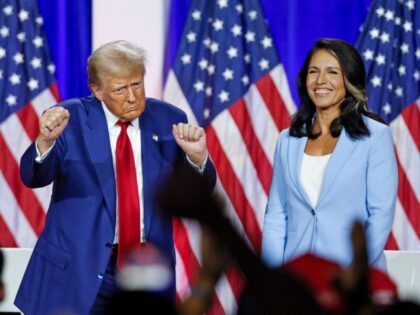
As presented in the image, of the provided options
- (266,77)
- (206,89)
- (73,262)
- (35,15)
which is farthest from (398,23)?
(73,262)

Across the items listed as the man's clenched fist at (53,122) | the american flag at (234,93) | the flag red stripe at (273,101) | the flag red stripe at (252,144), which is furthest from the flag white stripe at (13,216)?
the man's clenched fist at (53,122)

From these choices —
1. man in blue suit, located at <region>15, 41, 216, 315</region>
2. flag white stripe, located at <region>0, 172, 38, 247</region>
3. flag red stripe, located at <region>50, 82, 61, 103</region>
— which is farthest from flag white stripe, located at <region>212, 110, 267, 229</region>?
man in blue suit, located at <region>15, 41, 216, 315</region>

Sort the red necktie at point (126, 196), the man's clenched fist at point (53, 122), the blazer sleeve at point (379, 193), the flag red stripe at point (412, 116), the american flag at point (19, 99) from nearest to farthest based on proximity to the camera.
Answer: the man's clenched fist at point (53, 122) → the blazer sleeve at point (379, 193) → the red necktie at point (126, 196) → the american flag at point (19, 99) → the flag red stripe at point (412, 116)

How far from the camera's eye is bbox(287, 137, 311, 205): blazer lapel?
2.98 m

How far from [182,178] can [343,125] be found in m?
2.45

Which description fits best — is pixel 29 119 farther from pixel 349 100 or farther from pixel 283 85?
pixel 349 100

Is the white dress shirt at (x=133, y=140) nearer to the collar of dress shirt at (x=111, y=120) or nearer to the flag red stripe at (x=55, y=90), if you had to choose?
the collar of dress shirt at (x=111, y=120)

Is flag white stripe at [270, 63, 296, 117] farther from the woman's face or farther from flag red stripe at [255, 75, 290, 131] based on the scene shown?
the woman's face

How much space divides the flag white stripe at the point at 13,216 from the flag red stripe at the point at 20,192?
2cm

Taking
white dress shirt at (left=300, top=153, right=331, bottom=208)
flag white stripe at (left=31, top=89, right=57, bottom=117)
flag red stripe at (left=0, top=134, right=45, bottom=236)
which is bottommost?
flag red stripe at (left=0, top=134, right=45, bottom=236)

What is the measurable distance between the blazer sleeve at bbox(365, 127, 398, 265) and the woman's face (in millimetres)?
206

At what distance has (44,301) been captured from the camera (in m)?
3.19

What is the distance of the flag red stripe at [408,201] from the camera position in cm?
493

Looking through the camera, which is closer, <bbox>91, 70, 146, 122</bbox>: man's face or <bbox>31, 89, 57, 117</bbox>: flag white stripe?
<bbox>91, 70, 146, 122</bbox>: man's face
